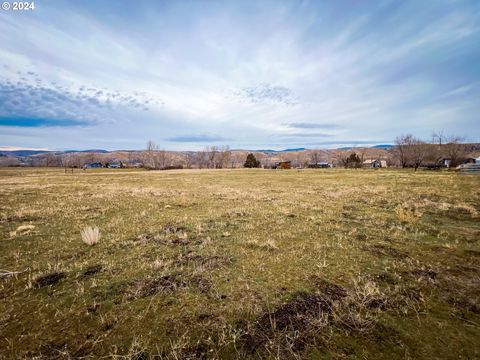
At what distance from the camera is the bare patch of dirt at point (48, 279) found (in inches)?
202

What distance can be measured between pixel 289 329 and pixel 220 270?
2.51 m

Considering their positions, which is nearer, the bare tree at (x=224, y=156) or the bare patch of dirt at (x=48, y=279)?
the bare patch of dirt at (x=48, y=279)

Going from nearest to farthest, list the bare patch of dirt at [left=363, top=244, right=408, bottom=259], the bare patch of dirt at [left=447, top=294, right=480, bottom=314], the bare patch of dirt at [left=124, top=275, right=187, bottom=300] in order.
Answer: the bare patch of dirt at [left=447, top=294, right=480, bottom=314] → the bare patch of dirt at [left=124, top=275, right=187, bottom=300] → the bare patch of dirt at [left=363, top=244, right=408, bottom=259]

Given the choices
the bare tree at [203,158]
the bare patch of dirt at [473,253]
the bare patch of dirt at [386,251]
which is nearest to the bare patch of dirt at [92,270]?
the bare patch of dirt at [386,251]

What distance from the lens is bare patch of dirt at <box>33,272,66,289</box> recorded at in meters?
5.12

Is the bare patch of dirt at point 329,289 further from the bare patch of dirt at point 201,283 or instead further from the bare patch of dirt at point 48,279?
the bare patch of dirt at point 48,279

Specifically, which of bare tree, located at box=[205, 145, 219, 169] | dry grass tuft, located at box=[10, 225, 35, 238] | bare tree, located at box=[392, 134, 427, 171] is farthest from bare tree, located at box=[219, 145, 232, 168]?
dry grass tuft, located at box=[10, 225, 35, 238]

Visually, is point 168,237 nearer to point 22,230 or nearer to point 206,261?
point 206,261

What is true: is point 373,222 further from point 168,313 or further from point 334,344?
point 168,313

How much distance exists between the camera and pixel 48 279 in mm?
5324

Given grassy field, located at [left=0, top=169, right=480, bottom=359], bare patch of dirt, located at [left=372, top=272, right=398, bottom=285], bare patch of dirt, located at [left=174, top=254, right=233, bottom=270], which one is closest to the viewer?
grassy field, located at [left=0, top=169, right=480, bottom=359]

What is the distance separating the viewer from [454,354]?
9.98ft

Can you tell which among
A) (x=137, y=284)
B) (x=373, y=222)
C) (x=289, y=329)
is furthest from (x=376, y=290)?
(x=373, y=222)

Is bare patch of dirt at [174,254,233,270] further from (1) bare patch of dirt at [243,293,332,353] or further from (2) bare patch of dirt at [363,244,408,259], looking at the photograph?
(2) bare patch of dirt at [363,244,408,259]
